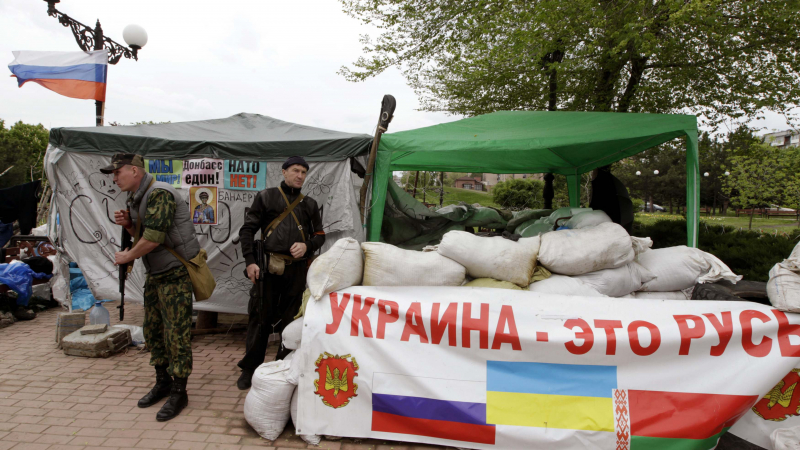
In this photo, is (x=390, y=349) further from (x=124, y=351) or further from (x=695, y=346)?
(x=124, y=351)

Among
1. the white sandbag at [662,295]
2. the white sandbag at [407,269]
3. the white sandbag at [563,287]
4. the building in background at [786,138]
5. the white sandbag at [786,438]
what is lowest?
the white sandbag at [786,438]

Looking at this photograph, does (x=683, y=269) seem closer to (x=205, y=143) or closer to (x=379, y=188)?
(x=379, y=188)

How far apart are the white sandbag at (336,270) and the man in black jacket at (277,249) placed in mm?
477

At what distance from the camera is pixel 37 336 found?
4.24 m

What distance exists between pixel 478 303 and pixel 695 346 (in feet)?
4.02

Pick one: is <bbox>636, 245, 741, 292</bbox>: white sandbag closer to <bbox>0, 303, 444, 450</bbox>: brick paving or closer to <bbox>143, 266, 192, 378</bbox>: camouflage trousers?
<bbox>0, 303, 444, 450</bbox>: brick paving

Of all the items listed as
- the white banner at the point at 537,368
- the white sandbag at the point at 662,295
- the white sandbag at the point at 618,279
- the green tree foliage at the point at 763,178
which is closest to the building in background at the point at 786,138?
the green tree foliage at the point at 763,178

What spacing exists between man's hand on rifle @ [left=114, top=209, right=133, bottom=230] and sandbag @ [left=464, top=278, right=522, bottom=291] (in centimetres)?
239

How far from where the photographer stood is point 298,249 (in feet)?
9.95

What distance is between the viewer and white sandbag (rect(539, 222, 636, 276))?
2785 millimetres

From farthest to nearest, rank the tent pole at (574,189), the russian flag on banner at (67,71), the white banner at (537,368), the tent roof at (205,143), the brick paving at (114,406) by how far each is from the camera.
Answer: the tent pole at (574,189) < the russian flag on banner at (67,71) < the tent roof at (205,143) < the brick paving at (114,406) < the white banner at (537,368)

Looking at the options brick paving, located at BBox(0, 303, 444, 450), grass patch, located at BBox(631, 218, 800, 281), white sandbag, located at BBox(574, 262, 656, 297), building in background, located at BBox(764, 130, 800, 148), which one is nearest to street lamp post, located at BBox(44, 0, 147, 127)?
brick paving, located at BBox(0, 303, 444, 450)

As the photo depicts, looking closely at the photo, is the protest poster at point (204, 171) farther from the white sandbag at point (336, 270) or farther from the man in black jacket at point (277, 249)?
the white sandbag at point (336, 270)

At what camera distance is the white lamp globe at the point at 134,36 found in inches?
220
